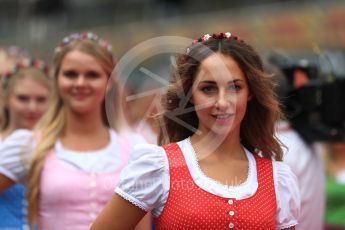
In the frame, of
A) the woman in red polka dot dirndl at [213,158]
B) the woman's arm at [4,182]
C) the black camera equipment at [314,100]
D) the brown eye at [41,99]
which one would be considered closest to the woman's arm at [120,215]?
the woman in red polka dot dirndl at [213,158]

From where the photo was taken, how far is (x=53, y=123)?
4188 millimetres

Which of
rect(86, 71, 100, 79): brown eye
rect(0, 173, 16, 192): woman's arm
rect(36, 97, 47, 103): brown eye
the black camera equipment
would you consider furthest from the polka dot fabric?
rect(36, 97, 47, 103): brown eye

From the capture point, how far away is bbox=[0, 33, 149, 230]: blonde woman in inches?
155

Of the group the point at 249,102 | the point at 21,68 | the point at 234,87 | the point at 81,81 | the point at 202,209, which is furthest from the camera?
the point at 21,68

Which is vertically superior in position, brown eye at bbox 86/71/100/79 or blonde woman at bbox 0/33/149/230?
brown eye at bbox 86/71/100/79

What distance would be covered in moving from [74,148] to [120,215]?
1.25 m

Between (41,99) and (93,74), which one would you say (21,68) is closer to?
(41,99)

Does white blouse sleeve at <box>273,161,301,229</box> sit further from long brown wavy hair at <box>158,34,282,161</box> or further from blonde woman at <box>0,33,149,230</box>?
blonde woman at <box>0,33,149,230</box>

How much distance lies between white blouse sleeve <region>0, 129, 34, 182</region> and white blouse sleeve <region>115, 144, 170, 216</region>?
1.15 m

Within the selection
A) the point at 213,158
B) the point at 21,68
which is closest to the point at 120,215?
the point at 213,158

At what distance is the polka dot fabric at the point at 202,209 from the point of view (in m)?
2.90

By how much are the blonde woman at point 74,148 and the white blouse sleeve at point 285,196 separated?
1.08 m

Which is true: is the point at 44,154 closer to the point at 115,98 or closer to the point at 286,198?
the point at 115,98

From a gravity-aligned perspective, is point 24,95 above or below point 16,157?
above
